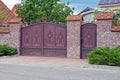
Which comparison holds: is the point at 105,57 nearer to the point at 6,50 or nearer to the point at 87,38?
the point at 87,38

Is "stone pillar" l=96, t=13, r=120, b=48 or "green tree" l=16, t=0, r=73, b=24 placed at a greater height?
"green tree" l=16, t=0, r=73, b=24

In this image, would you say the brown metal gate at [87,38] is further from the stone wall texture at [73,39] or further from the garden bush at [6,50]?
the garden bush at [6,50]

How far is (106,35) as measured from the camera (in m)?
19.0

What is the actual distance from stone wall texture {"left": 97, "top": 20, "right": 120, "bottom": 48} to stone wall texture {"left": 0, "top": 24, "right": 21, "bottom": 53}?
679cm

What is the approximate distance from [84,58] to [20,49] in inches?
215

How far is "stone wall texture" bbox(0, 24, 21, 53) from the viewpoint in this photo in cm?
2277

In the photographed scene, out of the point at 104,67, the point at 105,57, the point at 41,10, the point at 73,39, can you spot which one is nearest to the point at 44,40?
the point at 73,39

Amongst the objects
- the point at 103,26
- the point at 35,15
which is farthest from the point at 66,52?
the point at 35,15

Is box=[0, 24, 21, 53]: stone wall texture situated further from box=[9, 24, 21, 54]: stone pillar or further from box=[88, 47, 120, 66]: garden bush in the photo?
box=[88, 47, 120, 66]: garden bush

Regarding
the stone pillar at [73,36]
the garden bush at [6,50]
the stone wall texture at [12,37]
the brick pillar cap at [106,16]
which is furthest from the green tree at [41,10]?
the brick pillar cap at [106,16]

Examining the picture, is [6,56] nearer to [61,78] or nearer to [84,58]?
[84,58]

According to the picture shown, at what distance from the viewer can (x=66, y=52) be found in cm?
2086

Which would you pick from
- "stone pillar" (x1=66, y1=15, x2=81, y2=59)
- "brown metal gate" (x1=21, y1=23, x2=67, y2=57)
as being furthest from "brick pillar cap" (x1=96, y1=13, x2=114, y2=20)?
"brown metal gate" (x1=21, y1=23, x2=67, y2=57)

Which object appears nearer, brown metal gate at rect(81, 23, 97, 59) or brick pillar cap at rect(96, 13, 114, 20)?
brick pillar cap at rect(96, 13, 114, 20)
